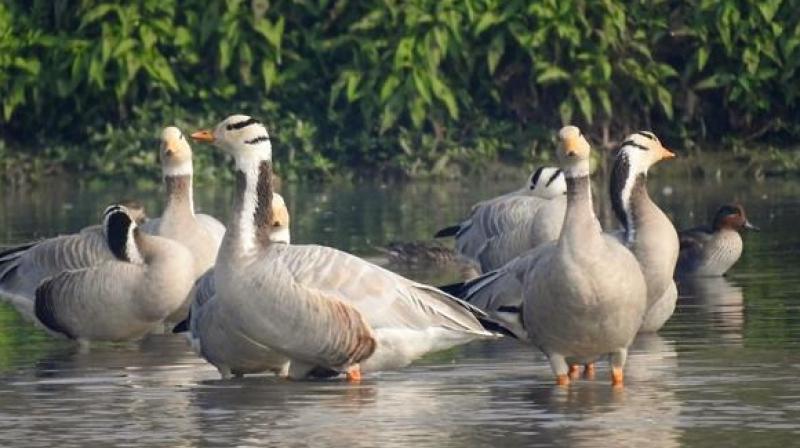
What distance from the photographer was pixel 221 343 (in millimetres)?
13477

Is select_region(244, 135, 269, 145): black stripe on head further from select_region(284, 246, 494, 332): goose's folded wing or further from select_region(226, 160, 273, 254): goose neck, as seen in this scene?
select_region(284, 246, 494, 332): goose's folded wing

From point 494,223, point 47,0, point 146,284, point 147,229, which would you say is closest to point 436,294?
point 146,284

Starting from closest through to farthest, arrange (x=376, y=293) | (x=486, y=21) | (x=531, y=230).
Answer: (x=376, y=293), (x=531, y=230), (x=486, y=21)

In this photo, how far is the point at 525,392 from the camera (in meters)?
13.0

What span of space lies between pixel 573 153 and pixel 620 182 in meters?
2.24

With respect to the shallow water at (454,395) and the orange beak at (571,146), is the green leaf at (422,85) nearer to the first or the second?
the shallow water at (454,395)

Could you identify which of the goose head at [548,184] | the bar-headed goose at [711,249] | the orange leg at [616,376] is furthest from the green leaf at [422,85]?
the orange leg at [616,376]

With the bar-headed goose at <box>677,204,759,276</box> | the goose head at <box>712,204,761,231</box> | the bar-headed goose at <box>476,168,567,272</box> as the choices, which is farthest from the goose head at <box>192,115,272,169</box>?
the goose head at <box>712,204,761,231</box>

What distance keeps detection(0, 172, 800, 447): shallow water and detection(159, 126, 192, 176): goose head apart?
1.39m

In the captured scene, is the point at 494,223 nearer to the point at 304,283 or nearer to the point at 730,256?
the point at 730,256

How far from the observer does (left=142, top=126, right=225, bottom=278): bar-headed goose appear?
16.8m

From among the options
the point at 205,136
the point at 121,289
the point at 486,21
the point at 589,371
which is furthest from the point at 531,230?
the point at 486,21

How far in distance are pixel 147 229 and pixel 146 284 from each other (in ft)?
6.87

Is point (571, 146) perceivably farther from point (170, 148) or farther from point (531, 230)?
point (531, 230)
